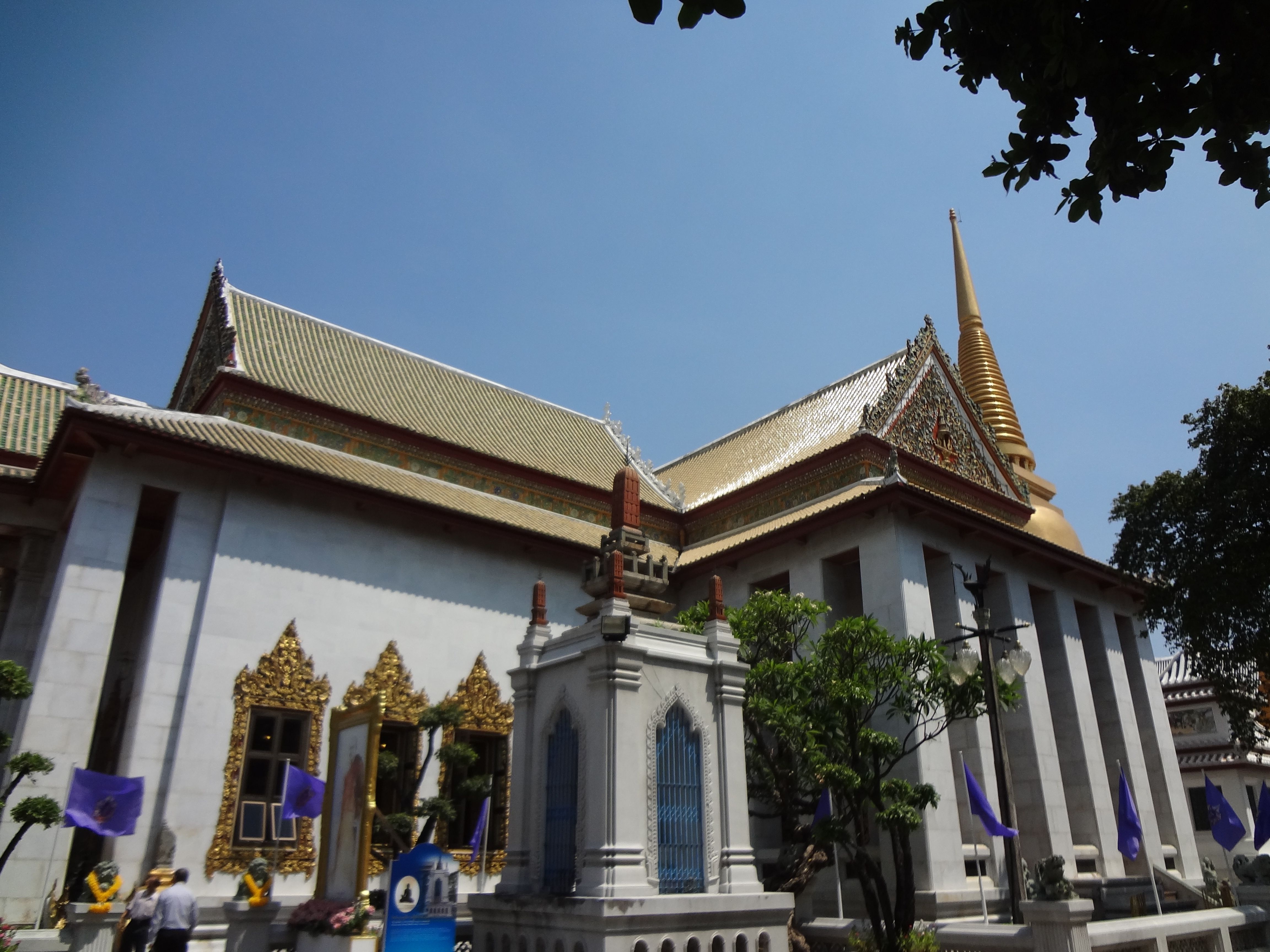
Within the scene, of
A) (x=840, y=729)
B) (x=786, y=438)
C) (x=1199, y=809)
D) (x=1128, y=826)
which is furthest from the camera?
(x=1199, y=809)

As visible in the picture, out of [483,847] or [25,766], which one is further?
[483,847]

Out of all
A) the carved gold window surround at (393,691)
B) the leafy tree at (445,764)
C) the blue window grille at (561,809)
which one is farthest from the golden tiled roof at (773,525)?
the blue window grille at (561,809)

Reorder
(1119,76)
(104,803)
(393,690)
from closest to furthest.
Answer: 1. (1119,76)
2. (104,803)
3. (393,690)

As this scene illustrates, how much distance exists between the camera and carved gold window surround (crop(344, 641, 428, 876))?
50.5ft

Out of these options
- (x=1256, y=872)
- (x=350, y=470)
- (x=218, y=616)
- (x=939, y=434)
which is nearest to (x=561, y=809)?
(x=218, y=616)

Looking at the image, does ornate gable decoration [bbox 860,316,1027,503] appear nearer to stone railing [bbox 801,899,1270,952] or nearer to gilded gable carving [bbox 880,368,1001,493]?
gilded gable carving [bbox 880,368,1001,493]

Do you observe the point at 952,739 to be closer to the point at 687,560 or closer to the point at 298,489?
the point at 687,560

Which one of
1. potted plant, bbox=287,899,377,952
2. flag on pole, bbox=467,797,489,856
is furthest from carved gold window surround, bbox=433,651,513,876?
potted plant, bbox=287,899,377,952

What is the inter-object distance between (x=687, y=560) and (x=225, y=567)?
394 inches

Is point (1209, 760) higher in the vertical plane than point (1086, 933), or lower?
higher

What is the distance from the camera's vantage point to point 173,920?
8766 mm

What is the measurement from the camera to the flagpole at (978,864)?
44.6 feet

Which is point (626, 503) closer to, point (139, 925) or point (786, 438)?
point (139, 925)

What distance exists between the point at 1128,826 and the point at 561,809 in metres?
9.97
